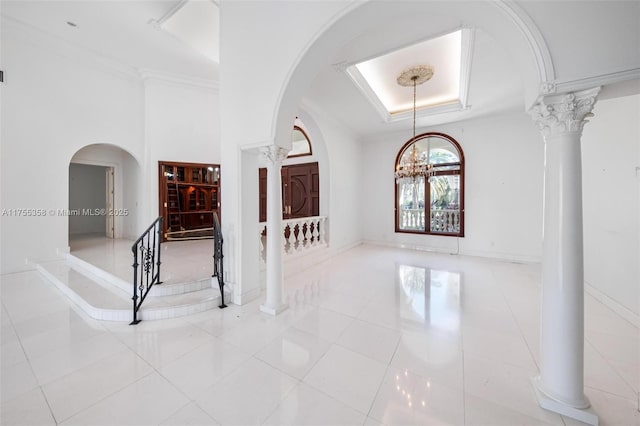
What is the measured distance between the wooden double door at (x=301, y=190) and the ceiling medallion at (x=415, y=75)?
297cm

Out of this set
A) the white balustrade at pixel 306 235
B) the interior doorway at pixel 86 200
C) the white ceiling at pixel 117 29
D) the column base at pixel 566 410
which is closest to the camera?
the column base at pixel 566 410

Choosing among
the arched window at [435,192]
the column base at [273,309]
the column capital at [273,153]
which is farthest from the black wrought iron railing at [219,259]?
the arched window at [435,192]

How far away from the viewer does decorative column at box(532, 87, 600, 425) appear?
1.53 m

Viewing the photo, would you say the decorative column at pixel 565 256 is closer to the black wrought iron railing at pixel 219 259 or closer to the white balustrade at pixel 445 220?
the black wrought iron railing at pixel 219 259

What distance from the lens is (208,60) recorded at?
536 cm

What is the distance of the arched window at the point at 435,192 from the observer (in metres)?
6.31

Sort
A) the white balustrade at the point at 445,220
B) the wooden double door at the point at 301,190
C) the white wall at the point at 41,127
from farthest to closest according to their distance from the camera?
1. the wooden double door at the point at 301,190
2. the white balustrade at the point at 445,220
3. the white wall at the point at 41,127

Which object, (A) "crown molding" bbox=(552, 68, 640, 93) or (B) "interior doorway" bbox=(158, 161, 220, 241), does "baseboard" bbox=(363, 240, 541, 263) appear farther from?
(A) "crown molding" bbox=(552, 68, 640, 93)

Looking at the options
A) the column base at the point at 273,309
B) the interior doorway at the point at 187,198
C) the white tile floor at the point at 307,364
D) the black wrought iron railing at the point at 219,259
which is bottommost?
the white tile floor at the point at 307,364

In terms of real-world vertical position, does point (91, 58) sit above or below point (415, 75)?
above

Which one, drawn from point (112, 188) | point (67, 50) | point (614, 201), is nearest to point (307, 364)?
point (614, 201)

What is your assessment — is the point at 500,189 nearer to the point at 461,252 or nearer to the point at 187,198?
the point at 461,252

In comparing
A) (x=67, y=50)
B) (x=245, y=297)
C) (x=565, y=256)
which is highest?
(x=67, y=50)

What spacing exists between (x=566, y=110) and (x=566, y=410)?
1.93 m
